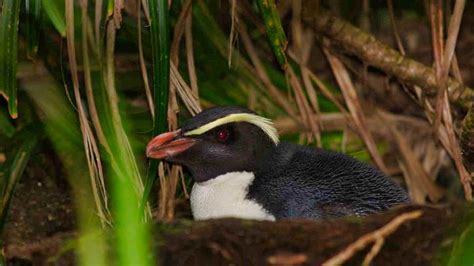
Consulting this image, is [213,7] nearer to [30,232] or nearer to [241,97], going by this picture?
[241,97]

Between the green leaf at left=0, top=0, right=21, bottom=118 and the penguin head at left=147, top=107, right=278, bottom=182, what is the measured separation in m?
0.52

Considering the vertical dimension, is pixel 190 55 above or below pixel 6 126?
above

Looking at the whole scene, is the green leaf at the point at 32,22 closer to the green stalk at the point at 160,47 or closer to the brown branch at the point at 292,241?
the green stalk at the point at 160,47

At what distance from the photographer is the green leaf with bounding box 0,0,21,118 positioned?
2.78 meters

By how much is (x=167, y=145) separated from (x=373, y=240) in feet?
3.89

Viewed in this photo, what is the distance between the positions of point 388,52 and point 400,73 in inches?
3.8

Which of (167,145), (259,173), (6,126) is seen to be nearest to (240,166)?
(259,173)

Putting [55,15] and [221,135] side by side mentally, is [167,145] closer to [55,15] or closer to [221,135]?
[221,135]

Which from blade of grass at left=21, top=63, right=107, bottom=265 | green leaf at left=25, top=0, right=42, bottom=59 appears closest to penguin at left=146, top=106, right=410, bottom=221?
blade of grass at left=21, top=63, right=107, bottom=265

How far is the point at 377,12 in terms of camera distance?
4562 mm

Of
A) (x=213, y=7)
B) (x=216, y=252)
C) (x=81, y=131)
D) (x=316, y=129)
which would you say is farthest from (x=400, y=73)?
(x=216, y=252)

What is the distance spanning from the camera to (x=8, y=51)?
2797mm

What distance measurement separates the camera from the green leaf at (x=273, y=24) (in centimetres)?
294

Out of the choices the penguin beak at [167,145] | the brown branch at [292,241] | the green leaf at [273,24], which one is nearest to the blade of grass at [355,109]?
the green leaf at [273,24]
